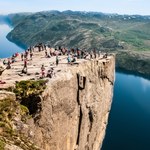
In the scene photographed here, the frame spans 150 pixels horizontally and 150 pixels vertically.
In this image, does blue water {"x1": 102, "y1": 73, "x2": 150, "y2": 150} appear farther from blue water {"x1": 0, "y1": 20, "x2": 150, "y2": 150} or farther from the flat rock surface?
the flat rock surface

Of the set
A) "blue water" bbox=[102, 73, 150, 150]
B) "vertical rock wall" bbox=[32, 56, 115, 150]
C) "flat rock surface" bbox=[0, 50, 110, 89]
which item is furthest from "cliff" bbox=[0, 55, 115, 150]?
"blue water" bbox=[102, 73, 150, 150]

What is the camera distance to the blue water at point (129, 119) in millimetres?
93375

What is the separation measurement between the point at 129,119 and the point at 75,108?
66.6 m

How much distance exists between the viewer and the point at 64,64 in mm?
61250

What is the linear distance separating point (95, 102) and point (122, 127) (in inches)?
1821

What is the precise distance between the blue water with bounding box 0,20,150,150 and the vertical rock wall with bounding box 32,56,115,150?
2250cm

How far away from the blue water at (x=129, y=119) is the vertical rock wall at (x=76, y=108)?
22.8m

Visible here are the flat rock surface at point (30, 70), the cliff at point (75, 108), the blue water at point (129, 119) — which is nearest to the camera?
the cliff at point (75, 108)

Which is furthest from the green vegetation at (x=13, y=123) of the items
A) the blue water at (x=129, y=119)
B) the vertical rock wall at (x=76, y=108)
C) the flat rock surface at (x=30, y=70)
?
the blue water at (x=129, y=119)

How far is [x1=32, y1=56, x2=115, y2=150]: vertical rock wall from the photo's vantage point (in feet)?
143

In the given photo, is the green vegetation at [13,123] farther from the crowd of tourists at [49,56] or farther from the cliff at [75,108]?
the crowd of tourists at [49,56]

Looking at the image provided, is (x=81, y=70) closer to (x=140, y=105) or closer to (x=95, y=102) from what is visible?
(x=95, y=102)

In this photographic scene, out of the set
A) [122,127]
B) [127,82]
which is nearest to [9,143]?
[122,127]

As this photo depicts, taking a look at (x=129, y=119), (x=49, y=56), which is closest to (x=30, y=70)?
(x=49, y=56)
